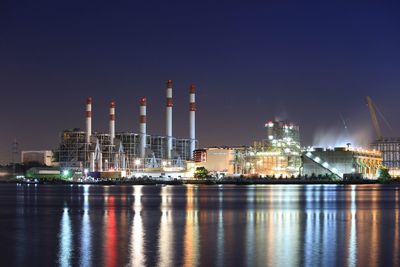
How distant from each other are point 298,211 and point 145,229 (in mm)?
11894

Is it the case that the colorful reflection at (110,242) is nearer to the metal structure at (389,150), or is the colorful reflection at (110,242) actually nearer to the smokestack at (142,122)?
the smokestack at (142,122)

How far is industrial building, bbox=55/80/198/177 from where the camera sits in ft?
356

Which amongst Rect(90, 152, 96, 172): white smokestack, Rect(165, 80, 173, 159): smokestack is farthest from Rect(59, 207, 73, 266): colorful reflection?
Rect(90, 152, 96, 172): white smokestack

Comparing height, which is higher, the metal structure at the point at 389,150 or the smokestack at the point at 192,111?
the smokestack at the point at 192,111

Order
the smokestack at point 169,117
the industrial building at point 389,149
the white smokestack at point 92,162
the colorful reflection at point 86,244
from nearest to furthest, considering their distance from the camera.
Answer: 1. the colorful reflection at point 86,244
2. the smokestack at point 169,117
3. the white smokestack at point 92,162
4. the industrial building at point 389,149

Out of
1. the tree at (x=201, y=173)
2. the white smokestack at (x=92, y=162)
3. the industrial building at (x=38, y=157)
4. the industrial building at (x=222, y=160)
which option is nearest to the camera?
the tree at (x=201, y=173)

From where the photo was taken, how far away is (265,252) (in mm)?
17438

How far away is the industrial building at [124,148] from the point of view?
356 feet

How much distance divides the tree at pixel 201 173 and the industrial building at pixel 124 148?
4.60m

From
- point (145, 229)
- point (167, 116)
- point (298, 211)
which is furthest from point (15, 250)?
point (167, 116)

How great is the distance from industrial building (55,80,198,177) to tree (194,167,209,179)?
15.1 feet

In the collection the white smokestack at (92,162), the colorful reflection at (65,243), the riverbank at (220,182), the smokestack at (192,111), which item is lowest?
the colorful reflection at (65,243)

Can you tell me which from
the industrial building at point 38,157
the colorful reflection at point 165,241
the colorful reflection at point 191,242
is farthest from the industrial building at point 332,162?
the colorful reflection at point 165,241

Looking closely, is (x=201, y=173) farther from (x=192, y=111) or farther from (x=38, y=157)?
(x=38, y=157)
